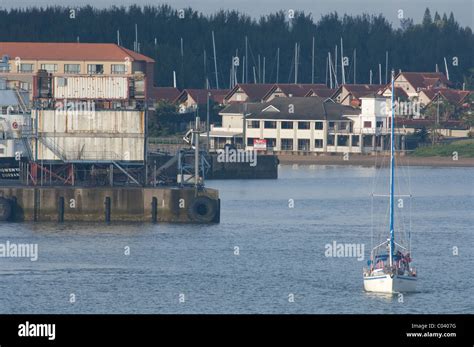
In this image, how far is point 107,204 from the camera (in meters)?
61.5

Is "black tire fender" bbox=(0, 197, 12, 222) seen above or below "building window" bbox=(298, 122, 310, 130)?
below

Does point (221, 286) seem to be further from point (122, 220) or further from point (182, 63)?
point (182, 63)

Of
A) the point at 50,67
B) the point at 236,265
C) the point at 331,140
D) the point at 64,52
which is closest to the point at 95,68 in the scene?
the point at 50,67

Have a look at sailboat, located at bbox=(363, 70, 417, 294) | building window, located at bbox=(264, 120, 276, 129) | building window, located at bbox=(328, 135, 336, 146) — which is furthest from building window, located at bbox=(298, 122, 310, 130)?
sailboat, located at bbox=(363, 70, 417, 294)

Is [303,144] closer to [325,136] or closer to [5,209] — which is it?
[325,136]

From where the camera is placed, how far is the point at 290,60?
192125 millimetres

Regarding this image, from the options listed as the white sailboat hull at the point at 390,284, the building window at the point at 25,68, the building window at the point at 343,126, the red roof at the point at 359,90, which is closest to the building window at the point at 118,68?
the building window at the point at 25,68

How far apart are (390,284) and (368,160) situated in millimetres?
75641

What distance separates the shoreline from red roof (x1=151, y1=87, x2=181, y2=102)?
2520 centimetres

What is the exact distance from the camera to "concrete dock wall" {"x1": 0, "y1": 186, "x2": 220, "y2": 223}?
61.6m

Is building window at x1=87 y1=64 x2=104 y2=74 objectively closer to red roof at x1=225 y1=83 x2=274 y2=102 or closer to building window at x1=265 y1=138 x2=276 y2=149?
building window at x1=265 y1=138 x2=276 y2=149

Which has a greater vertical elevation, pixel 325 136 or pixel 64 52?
pixel 64 52
